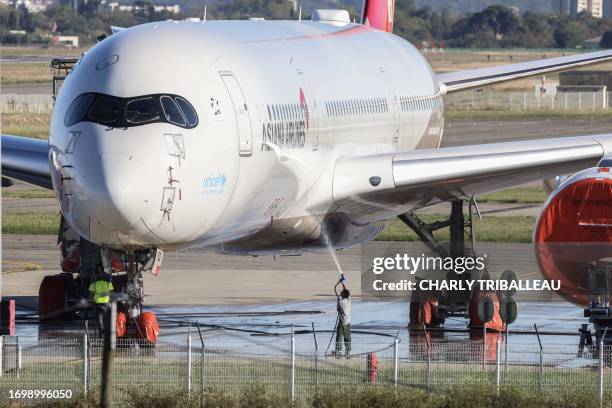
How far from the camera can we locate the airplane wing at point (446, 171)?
3025 centimetres

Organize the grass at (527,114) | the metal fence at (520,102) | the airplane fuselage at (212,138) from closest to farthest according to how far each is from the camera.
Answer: the airplane fuselage at (212,138) → the grass at (527,114) → the metal fence at (520,102)

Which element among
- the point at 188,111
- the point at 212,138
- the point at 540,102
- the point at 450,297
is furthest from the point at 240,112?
the point at 540,102

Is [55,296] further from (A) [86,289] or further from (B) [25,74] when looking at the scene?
(B) [25,74]

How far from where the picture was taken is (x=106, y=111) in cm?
2316

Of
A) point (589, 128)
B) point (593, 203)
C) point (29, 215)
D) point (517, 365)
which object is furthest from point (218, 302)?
point (589, 128)

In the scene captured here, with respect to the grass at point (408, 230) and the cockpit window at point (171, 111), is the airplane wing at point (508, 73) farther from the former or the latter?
the cockpit window at point (171, 111)

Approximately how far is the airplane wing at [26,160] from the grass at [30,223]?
1736 cm

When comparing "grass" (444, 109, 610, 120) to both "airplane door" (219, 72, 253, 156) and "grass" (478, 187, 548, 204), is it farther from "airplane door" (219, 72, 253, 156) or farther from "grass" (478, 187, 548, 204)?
"airplane door" (219, 72, 253, 156)

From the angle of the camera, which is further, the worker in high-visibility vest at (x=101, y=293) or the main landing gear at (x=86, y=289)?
the worker in high-visibility vest at (x=101, y=293)

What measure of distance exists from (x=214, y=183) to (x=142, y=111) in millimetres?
1705

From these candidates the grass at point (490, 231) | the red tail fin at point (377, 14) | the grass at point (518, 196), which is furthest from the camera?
the grass at point (518, 196)

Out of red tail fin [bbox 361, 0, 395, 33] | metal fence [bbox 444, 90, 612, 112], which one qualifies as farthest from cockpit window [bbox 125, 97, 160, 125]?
metal fence [bbox 444, 90, 612, 112]

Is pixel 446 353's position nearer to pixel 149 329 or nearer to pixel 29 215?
pixel 149 329

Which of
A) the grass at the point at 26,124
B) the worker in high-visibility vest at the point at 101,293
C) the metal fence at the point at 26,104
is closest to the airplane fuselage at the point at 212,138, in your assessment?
the worker in high-visibility vest at the point at 101,293
